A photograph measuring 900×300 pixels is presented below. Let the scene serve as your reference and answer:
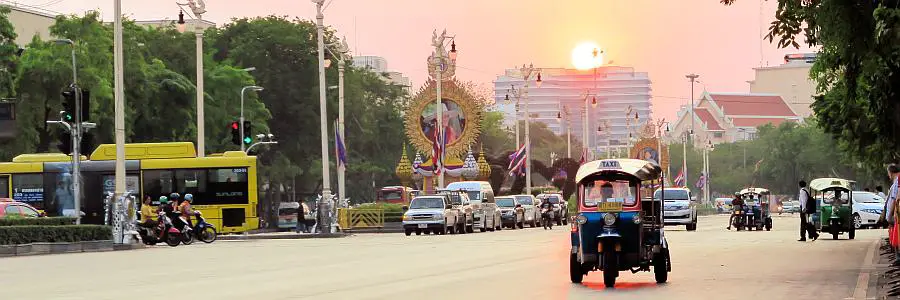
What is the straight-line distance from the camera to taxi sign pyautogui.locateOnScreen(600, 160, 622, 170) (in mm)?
23406

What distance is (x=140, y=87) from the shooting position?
73625mm

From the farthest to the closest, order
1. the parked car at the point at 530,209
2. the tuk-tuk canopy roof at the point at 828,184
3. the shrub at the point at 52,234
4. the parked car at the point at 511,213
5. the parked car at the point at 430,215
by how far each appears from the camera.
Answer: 1. the parked car at the point at 530,209
2. the parked car at the point at 511,213
3. the parked car at the point at 430,215
4. the tuk-tuk canopy roof at the point at 828,184
5. the shrub at the point at 52,234

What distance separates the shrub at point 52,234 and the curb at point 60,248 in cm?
23

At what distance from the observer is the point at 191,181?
55.8 meters

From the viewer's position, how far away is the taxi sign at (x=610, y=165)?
23.4 m

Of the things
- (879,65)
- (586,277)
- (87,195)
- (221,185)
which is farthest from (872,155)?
(87,195)

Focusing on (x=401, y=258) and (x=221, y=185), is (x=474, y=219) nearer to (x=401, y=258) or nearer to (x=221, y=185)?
(x=221, y=185)

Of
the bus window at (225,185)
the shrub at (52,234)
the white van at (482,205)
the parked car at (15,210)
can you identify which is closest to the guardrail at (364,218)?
the white van at (482,205)

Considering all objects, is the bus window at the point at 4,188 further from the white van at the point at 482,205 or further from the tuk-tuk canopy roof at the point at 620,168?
the tuk-tuk canopy roof at the point at 620,168

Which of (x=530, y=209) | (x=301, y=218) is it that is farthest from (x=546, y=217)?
(x=301, y=218)

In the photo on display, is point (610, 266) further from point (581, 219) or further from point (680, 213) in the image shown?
point (680, 213)

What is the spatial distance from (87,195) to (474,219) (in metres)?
15.1

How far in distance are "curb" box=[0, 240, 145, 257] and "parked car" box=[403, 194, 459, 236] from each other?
48.0 ft

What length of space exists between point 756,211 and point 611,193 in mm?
37059
